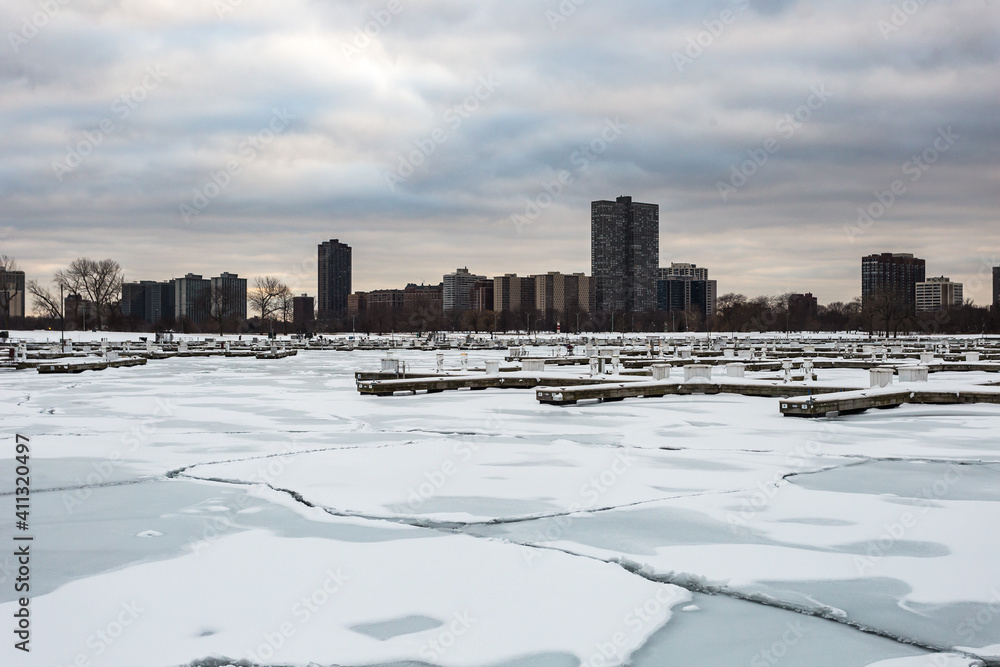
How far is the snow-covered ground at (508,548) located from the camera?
6.50 metres

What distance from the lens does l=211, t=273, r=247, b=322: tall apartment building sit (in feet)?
425

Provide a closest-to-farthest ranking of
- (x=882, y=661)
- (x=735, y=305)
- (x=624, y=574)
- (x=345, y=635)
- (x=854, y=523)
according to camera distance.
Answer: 1. (x=882, y=661)
2. (x=345, y=635)
3. (x=624, y=574)
4. (x=854, y=523)
5. (x=735, y=305)

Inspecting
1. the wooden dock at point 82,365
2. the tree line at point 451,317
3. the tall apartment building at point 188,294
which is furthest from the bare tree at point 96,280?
the wooden dock at point 82,365

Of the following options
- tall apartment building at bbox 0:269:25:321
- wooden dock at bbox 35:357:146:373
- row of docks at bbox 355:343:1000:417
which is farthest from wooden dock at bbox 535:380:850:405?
tall apartment building at bbox 0:269:25:321

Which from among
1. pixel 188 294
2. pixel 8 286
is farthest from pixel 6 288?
pixel 188 294

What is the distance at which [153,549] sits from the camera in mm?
8766

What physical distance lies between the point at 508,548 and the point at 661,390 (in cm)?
1959

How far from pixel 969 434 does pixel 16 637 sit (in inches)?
685

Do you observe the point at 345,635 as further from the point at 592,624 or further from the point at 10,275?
the point at 10,275

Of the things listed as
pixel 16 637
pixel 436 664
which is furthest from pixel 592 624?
pixel 16 637

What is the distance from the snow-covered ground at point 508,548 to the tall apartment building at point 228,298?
4596 inches

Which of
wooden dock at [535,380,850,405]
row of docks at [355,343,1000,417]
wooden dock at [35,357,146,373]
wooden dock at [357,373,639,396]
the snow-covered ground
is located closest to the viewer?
the snow-covered ground

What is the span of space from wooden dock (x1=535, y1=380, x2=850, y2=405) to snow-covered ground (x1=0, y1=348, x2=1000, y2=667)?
7020 millimetres

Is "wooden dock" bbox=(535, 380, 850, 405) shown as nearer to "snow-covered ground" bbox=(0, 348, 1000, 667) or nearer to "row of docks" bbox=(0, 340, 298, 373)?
"snow-covered ground" bbox=(0, 348, 1000, 667)
